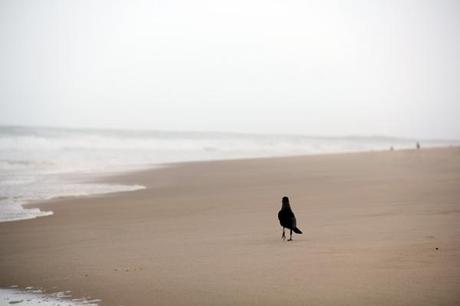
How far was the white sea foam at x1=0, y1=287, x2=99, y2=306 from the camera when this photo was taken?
4758mm

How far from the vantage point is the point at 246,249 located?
6516 millimetres

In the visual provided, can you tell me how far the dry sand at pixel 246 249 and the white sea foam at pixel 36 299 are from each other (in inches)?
6.6

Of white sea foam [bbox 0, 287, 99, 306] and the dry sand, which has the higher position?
the dry sand

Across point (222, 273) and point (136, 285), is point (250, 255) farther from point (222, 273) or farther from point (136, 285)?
point (136, 285)

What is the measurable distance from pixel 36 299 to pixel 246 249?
2633 mm

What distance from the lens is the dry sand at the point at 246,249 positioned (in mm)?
4730

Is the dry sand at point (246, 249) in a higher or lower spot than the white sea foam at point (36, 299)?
higher

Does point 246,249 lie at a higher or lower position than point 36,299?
higher

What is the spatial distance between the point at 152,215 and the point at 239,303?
574 cm

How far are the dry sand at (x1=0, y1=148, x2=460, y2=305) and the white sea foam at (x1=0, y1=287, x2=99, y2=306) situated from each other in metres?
0.17

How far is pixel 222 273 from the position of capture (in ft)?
17.8

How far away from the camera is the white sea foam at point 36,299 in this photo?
4.76 metres

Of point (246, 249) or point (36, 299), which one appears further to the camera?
point (246, 249)

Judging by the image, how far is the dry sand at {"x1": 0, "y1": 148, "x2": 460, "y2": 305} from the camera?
473 cm
